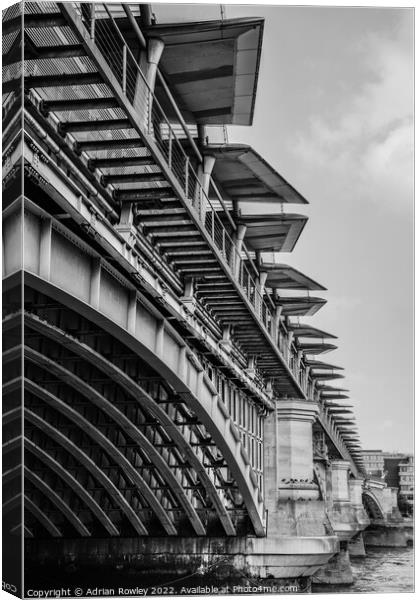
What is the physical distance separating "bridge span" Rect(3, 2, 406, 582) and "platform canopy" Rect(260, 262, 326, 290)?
0.13m

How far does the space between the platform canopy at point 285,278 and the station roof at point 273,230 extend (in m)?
2.03

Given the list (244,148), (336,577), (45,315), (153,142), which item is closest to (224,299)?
(244,148)

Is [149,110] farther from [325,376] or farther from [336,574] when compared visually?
[336,574]

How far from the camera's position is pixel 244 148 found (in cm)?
2289

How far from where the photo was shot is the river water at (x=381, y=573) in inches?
758

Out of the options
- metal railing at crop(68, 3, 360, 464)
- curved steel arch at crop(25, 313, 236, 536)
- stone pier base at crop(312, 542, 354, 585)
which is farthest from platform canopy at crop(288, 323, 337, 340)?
stone pier base at crop(312, 542, 354, 585)

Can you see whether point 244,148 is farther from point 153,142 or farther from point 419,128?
point 153,142

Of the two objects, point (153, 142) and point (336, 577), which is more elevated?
point (153, 142)

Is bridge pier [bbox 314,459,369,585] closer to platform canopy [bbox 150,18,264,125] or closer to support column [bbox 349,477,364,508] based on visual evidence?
support column [bbox 349,477,364,508]

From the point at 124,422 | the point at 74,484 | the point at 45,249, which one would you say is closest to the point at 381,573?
the point at 74,484

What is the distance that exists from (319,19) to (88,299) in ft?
21.5

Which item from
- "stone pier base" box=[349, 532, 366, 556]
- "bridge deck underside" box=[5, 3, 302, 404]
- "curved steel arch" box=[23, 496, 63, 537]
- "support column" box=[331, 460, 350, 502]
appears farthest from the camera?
"stone pier base" box=[349, 532, 366, 556]

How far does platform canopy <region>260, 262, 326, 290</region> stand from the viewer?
3303 centimetres

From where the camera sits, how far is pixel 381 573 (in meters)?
53.6
